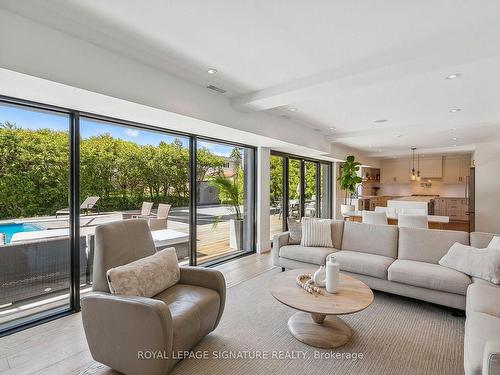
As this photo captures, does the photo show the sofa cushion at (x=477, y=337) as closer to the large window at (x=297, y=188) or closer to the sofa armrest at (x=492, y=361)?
the sofa armrest at (x=492, y=361)

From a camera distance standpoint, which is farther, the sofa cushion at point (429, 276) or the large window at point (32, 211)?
the sofa cushion at point (429, 276)

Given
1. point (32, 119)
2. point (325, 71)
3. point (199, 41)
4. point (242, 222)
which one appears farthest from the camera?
point (242, 222)

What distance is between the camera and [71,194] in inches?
119

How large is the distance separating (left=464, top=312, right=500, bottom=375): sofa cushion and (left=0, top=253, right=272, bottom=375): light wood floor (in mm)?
2321

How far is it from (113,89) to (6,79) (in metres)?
0.75

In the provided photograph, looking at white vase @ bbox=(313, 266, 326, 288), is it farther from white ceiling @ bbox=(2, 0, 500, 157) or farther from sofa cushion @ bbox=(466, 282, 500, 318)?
white ceiling @ bbox=(2, 0, 500, 157)

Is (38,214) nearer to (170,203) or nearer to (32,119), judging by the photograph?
(32,119)

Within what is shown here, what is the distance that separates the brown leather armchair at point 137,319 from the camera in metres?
1.83

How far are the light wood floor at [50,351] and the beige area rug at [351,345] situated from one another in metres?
0.77

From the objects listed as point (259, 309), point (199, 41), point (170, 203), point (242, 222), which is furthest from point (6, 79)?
point (242, 222)

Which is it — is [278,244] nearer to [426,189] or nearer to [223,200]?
[223,200]

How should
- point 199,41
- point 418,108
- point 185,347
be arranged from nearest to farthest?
point 185,347
point 199,41
point 418,108

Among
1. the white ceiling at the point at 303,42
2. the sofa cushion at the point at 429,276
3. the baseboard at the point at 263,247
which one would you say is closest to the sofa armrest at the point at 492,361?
the sofa cushion at the point at 429,276

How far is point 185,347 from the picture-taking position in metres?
2.07
